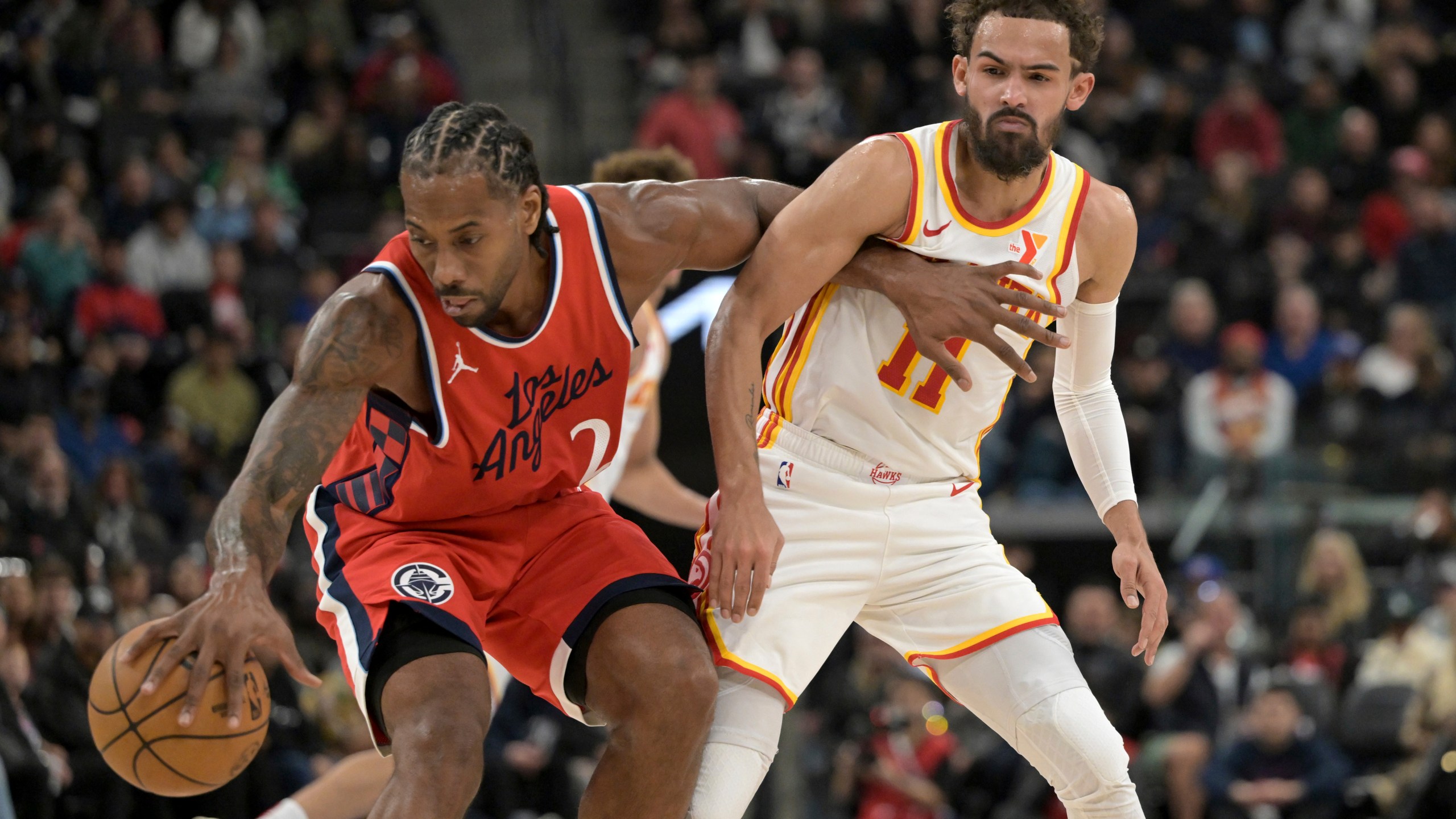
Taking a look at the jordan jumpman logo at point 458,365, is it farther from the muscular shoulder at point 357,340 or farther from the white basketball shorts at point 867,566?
the white basketball shorts at point 867,566

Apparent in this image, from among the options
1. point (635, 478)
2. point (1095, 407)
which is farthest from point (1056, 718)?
point (635, 478)

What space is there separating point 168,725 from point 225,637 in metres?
0.55

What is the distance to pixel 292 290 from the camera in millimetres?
12945

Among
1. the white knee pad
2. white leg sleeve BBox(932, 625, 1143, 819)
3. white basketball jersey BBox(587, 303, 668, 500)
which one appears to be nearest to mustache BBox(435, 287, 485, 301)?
white leg sleeve BBox(932, 625, 1143, 819)

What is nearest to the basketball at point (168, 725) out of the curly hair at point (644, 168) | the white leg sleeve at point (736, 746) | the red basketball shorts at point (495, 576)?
the red basketball shorts at point (495, 576)

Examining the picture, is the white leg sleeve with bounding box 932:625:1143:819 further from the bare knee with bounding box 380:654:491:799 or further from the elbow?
the bare knee with bounding box 380:654:491:799

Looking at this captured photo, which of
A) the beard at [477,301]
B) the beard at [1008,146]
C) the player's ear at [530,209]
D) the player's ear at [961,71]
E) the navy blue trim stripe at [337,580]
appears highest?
the player's ear at [961,71]

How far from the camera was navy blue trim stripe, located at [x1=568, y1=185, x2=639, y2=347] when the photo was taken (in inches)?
175

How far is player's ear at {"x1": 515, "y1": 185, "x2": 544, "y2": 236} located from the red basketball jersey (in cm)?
9

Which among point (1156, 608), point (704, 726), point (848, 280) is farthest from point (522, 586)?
point (1156, 608)

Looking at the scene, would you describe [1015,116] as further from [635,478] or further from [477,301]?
[635,478]

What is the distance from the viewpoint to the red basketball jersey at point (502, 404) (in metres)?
4.20

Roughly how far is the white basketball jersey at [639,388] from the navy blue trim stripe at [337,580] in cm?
177

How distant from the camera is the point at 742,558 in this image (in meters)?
4.24
